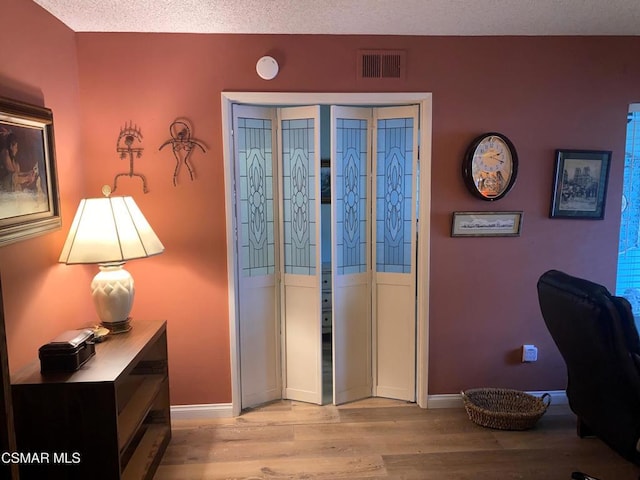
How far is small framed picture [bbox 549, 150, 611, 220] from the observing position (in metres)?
3.08

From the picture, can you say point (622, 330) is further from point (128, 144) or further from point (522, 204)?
point (128, 144)

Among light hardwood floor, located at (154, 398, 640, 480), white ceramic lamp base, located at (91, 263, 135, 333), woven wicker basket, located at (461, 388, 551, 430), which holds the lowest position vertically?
light hardwood floor, located at (154, 398, 640, 480)

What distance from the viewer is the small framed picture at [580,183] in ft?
10.1

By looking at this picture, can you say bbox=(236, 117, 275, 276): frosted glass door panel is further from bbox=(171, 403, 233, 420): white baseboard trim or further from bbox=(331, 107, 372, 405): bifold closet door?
bbox=(171, 403, 233, 420): white baseboard trim

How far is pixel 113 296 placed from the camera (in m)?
2.44

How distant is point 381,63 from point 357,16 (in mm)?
404

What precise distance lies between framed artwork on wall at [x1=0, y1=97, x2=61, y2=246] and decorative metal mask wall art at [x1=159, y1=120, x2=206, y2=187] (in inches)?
26.9

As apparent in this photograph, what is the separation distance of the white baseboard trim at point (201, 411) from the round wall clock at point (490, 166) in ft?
7.12

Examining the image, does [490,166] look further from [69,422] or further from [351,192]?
[69,422]

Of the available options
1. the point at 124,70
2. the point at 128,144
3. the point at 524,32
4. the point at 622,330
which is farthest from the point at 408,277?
the point at 124,70

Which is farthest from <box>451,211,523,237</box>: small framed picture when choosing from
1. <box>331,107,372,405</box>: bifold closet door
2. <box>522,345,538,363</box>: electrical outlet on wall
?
<box>522,345,538,363</box>: electrical outlet on wall

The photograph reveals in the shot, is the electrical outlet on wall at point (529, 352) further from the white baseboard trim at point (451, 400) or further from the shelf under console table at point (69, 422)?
the shelf under console table at point (69, 422)

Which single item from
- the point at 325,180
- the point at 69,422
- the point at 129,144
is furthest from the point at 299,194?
the point at 69,422

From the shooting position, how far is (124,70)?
2869 mm
